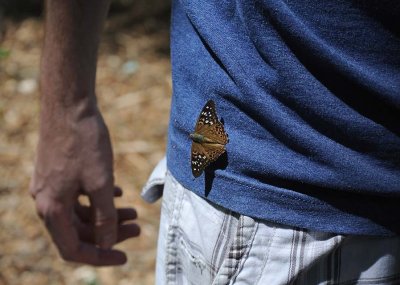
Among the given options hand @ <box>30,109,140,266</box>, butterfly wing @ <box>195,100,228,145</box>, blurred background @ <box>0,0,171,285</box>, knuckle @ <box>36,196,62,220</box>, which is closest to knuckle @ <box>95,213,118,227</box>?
hand @ <box>30,109,140,266</box>

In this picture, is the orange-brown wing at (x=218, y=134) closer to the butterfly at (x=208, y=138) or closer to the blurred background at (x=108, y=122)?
the butterfly at (x=208, y=138)

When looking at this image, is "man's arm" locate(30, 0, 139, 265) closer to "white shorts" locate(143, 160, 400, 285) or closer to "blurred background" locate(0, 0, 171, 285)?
"white shorts" locate(143, 160, 400, 285)

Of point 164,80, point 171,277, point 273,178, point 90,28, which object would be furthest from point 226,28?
point 164,80

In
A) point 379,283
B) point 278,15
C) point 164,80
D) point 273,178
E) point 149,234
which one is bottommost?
point 149,234

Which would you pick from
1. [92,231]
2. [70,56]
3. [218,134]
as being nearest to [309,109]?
[218,134]

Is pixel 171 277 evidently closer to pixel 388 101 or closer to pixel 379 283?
pixel 379 283

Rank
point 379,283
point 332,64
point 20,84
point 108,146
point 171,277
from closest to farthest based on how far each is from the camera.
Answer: point 332,64 → point 379,283 → point 171,277 → point 108,146 → point 20,84
